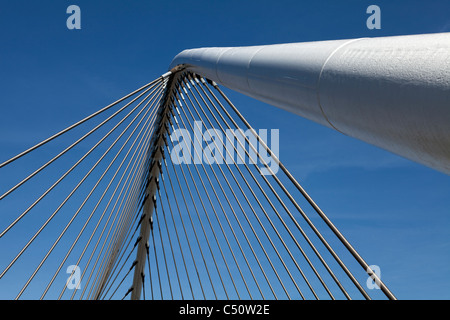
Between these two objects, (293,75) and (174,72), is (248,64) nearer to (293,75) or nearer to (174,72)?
(293,75)

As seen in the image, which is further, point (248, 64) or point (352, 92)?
point (248, 64)

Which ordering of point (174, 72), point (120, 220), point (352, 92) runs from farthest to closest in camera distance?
point (120, 220)
point (174, 72)
point (352, 92)

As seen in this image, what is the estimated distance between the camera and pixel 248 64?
3.86 m

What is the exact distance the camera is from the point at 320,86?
8.50 feet

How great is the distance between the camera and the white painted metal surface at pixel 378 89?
1873 millimetres

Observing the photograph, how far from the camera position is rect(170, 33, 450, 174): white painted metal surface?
1.87 meters

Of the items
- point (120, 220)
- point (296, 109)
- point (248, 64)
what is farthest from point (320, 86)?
point (120, 220)

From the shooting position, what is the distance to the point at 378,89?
213 centimetres
